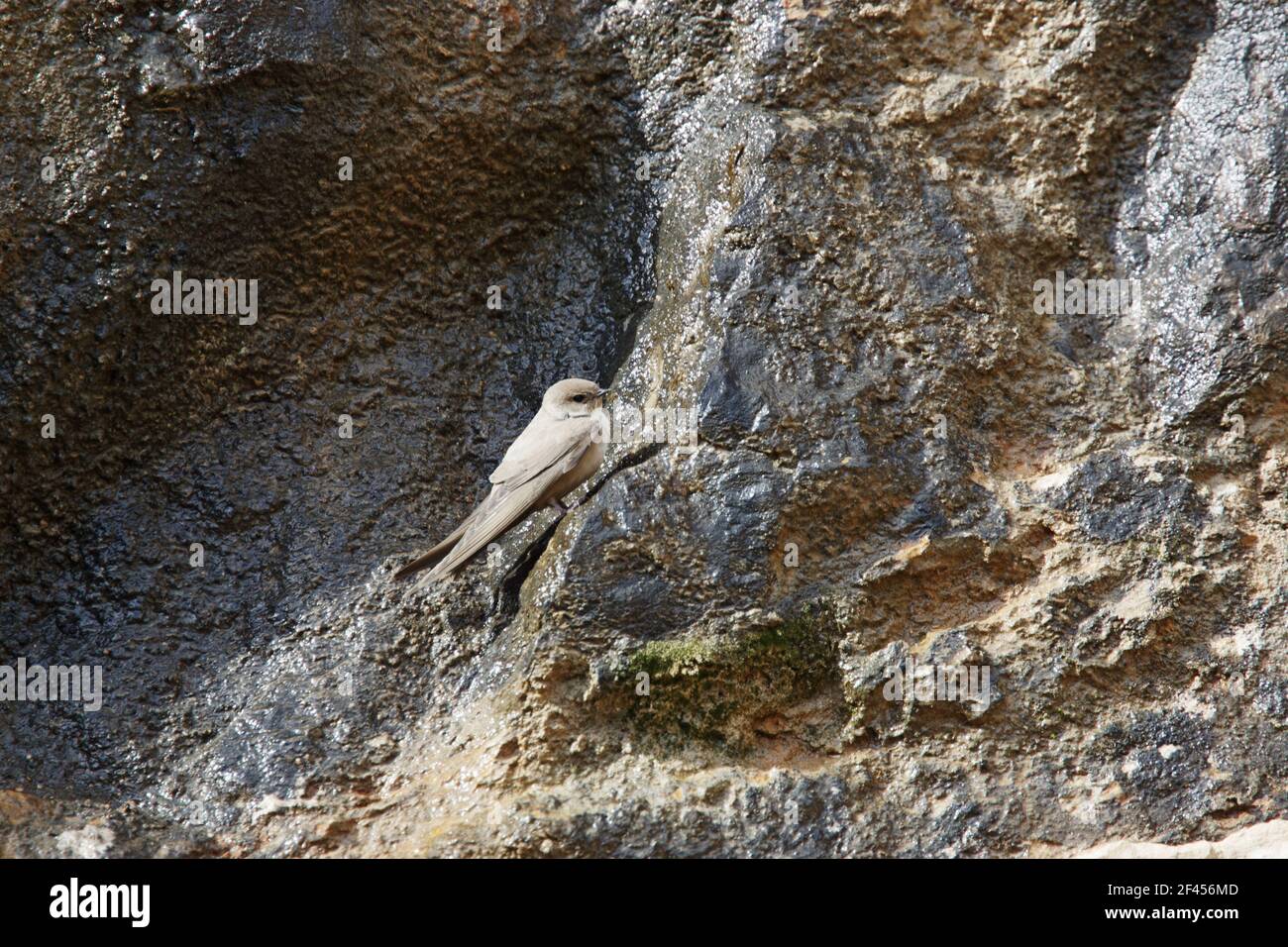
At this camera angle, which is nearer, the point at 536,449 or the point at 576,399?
the point at 536,449

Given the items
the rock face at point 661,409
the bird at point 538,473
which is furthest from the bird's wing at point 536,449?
the rock face at point 661,409

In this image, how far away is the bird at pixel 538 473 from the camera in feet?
15.5

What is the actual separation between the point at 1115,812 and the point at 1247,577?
100cm

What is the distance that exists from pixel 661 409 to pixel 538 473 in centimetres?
53

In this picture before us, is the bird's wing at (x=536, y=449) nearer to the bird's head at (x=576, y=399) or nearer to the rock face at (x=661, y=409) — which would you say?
the bird's head at (x=576, y=399)

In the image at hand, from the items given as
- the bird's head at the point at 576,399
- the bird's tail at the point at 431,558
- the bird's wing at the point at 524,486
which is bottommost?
the bird's tail at the point at 431,558

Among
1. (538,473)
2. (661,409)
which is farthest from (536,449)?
(661,409)

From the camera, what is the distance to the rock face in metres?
4.23

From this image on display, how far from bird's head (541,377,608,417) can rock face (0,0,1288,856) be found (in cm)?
18

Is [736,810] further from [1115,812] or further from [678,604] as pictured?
[1115,812]

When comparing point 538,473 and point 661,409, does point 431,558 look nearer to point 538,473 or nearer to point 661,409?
point 538,473

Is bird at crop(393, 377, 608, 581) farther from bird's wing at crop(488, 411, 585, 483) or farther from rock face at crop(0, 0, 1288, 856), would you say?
rock face at crop(0, 0, 1288, 856)

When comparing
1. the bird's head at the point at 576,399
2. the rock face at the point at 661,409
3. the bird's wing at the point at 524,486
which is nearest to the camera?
the rock face at the point at 661,409

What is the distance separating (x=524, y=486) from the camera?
4.77m
